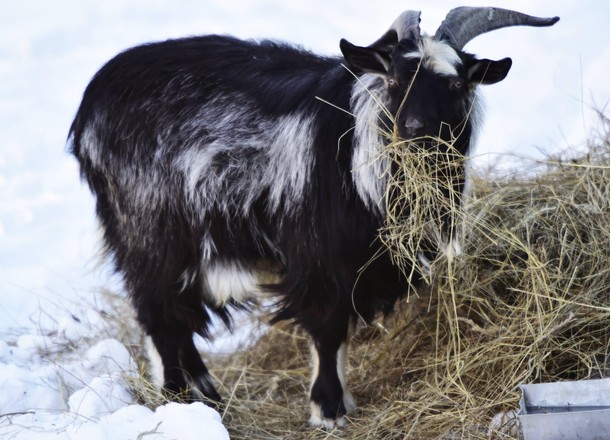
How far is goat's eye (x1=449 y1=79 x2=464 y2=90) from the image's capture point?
4.68m

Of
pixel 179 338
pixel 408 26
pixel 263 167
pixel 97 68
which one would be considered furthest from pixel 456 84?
pixel 97 68

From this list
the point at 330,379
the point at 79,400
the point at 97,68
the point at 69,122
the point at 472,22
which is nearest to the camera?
the point at 79,400

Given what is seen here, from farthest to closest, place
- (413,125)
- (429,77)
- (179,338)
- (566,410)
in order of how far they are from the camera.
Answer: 1. (179,338)
2. (429,77)
3. (413,125)
4. (566,410)

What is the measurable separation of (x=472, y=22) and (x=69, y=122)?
21.7ft

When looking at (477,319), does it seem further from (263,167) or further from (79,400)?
(79,400)

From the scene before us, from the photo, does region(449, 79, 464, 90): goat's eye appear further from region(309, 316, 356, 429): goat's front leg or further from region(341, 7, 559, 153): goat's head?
region(309, 316, 356, 429): goat's front leg

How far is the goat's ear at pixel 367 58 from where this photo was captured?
4750 millimetres

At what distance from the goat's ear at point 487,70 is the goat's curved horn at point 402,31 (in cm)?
32

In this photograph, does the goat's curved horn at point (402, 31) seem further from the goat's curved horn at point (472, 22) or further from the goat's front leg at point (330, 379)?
the goat's front leg at point (330, 379)

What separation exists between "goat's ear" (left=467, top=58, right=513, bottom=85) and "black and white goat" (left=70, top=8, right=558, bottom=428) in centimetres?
1

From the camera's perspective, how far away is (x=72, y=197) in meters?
9.50

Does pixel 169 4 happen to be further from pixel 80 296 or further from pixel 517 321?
pixel 517 321

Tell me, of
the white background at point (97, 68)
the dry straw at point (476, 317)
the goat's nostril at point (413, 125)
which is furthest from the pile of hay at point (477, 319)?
the white background at point (97, 68)

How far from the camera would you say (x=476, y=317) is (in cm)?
532
